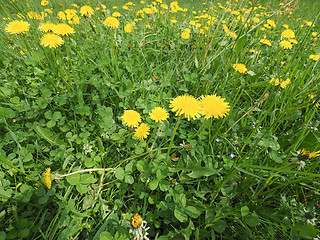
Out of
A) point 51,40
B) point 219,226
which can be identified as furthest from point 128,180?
point 51,40

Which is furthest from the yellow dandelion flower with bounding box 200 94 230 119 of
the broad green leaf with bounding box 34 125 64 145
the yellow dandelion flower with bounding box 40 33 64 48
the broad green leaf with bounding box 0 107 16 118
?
the broad green leaf with bounding box 0 107 16 118

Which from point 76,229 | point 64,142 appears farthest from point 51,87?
point 76,229

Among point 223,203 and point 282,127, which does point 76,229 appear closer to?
point 223,203

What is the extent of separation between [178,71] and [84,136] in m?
1.27

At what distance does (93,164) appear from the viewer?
1.21 meters

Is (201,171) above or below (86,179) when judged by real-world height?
A: above

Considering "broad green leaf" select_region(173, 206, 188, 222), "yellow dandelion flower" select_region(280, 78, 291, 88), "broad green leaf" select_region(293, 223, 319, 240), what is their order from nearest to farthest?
"broad green leaf" select_region(293, 223, 319, 240), "broad green leaf" select_region(173, 206, 188, 222), "yellow dandelion flower" select_region(280, 78, 291, 88)

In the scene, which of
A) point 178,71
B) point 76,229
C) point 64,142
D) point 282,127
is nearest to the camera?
A: point 76,229

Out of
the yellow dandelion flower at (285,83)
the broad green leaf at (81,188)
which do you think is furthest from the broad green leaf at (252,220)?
the yellow dandelion flower at (285,83)

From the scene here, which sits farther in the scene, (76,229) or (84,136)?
(84,136)

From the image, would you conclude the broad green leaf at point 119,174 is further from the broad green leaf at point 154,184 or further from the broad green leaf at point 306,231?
the broad green leaf at point 306,231

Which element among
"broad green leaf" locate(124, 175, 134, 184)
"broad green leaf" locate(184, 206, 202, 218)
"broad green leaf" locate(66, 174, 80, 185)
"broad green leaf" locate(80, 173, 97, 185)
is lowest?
"broad green leaf" locate(80, 173, 97, 185)

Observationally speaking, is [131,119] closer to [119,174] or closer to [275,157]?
[119,174]

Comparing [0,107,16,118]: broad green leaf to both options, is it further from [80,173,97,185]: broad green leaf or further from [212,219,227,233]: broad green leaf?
[212,219,227,233]: broad green leaf
